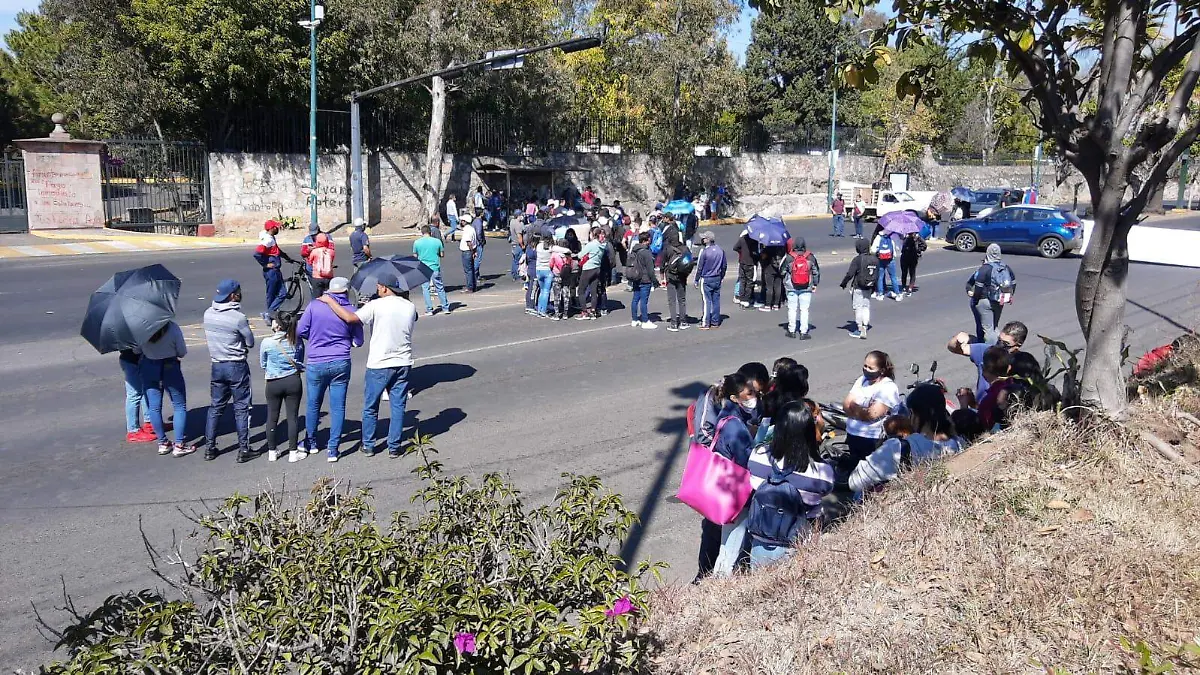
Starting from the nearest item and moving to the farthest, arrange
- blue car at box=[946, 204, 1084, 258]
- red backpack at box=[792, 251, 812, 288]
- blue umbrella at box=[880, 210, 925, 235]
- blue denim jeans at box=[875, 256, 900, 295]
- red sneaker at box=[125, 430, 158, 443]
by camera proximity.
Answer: red sneaker at box=[125, 430, 158, 443]
red backpack at box=[792, 251, 812, 288]
blue umbrella at box=[880, 210, 925, 235]
blue denim jeans at box=[875, 256, 900, 295]
blue car at box=[946, 204, 1084, 258]

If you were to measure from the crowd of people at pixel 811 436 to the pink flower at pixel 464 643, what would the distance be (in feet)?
9.33

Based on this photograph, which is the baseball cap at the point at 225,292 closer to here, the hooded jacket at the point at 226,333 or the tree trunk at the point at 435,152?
the hooded jacket at the point at 226,333

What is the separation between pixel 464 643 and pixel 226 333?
607 centimetres

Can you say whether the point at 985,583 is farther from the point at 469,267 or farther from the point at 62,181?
the point at 62,181

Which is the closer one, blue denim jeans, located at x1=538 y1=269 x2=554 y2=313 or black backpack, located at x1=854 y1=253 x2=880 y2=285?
black backpack, located at x1=854 y1=253 x2=880 y2=285

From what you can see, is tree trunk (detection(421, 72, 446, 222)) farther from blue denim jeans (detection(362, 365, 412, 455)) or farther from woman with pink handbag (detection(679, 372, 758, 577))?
woman with pink handbag (detection(679, 372, 758, 577))

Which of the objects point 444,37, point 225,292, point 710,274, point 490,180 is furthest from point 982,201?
point 225,292

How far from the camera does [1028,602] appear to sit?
4574 millimetres

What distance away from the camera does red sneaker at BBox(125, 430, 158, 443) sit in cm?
892

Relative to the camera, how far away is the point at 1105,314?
256 inches

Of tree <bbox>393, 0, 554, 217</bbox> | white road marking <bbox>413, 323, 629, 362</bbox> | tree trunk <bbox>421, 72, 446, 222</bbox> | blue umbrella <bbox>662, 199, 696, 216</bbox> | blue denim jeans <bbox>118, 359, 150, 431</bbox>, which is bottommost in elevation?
white road marking <bbox>413, 323, 629, 362</bbox>

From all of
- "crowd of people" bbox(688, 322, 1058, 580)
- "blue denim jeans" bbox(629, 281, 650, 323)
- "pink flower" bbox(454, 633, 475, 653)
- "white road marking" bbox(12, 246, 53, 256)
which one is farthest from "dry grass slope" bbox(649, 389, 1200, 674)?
"white road marking" bbox(12, 246, 53, 256)

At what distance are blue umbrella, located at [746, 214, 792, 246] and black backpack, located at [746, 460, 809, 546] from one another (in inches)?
442

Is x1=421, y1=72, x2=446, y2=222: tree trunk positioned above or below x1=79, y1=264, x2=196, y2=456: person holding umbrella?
above
